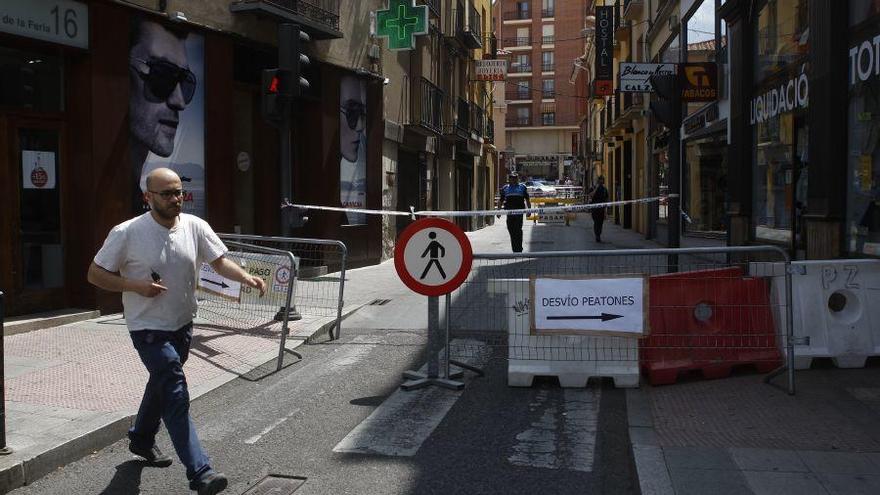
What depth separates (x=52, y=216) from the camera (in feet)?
29.9

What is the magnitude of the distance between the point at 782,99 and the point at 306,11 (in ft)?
24.4

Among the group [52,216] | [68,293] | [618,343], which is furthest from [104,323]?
[618,343]

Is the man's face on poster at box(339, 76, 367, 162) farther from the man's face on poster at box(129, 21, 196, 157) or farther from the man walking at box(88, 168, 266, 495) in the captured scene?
the man walking at box(88, 168, 266, 495)

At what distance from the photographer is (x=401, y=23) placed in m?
15.6

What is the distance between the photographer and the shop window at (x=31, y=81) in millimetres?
8594

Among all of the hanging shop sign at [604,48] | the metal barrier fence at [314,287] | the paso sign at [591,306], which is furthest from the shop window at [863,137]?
the hanging shop sign at [604,48]

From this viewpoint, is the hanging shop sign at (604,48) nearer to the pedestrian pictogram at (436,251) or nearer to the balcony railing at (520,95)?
the pedestrian pictogram at (436,251)

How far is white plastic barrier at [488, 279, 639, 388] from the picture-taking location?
251 inches

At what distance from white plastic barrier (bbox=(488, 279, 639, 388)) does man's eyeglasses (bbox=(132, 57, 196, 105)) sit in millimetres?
5914

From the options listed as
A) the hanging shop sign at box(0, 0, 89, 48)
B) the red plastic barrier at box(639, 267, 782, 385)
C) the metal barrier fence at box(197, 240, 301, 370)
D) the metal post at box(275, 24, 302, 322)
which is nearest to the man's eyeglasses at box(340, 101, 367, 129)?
the metal post at box(275, 24, 302, 322)

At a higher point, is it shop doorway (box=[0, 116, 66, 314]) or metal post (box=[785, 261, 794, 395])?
shop doorway (box=[0, 116, 66, 314])

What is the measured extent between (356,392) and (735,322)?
Answer: 311cm

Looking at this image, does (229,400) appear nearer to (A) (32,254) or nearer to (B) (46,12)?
(A) (32,254)

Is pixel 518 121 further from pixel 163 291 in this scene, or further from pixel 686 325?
pixel 163 291
